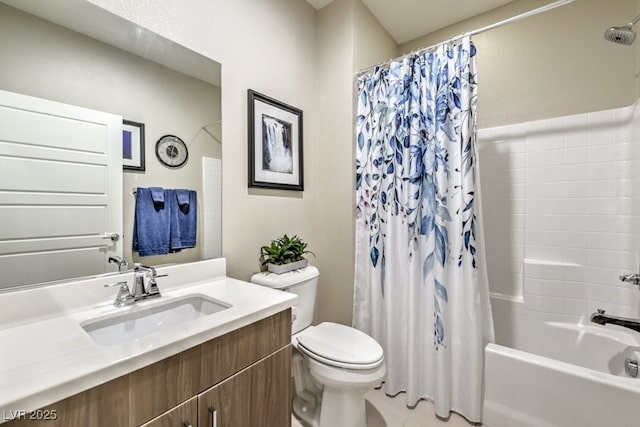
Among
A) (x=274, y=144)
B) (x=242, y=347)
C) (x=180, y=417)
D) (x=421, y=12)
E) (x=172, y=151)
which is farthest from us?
(x=421, y=12)

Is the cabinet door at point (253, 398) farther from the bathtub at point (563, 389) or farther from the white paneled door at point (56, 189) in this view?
the bathtub at point (563, 389)

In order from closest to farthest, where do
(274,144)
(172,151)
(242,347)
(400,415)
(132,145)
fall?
(242,347), (132,145), (172,151), (400,415), (274,144)

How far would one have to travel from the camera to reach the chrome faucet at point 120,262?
1.10 metres

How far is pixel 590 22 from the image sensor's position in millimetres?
1744

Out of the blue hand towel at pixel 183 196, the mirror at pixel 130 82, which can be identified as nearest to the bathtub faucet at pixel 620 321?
the mirror at pixel 130 82

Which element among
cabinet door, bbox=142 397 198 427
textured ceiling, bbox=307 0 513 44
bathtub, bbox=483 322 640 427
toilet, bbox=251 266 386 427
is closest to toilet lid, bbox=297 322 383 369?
toilet, bbox=251 266 386 427

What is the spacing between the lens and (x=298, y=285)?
5.27 feet

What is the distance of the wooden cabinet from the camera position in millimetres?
628

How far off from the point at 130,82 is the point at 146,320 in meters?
0.96

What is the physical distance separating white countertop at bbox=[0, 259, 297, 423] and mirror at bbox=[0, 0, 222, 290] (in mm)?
92

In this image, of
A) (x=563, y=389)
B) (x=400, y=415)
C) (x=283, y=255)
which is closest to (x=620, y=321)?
(x=563, y=389)

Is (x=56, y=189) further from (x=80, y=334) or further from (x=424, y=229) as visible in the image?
(x=424, y=229)

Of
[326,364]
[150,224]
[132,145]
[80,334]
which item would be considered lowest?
[326,364]

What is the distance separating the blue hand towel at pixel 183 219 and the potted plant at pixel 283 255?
0.44 m
